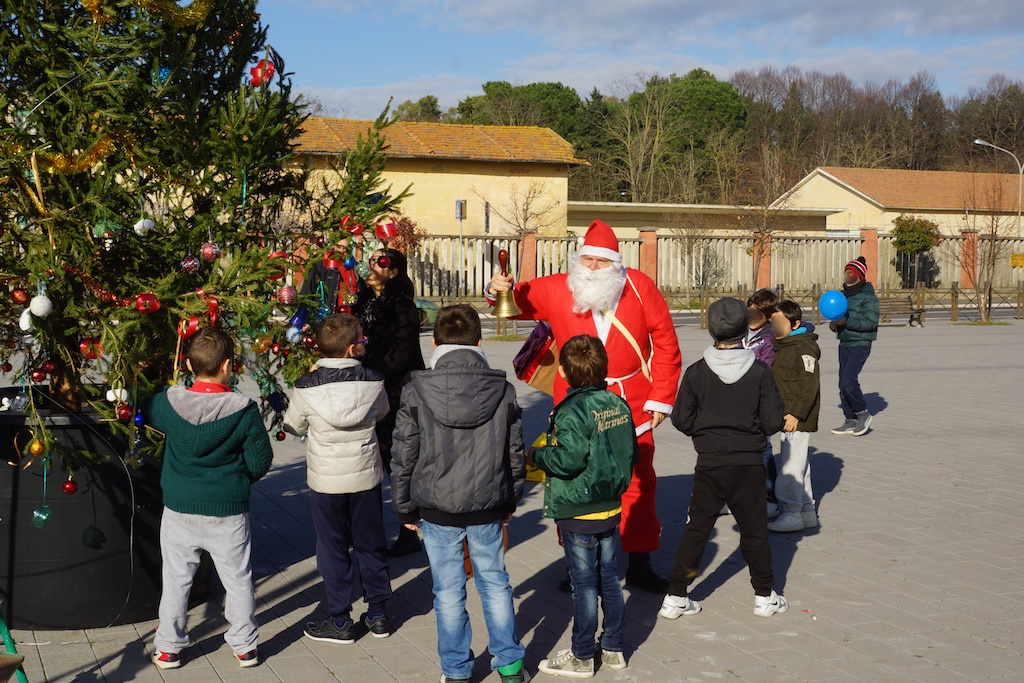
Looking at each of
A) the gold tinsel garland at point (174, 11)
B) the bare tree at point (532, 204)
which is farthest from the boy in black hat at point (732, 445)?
the bare tree at point (532, 204)

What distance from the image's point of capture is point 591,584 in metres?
4.59

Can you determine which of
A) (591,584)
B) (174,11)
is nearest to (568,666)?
(591,584)

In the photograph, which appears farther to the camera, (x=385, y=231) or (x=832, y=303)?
(x=832, y=303)

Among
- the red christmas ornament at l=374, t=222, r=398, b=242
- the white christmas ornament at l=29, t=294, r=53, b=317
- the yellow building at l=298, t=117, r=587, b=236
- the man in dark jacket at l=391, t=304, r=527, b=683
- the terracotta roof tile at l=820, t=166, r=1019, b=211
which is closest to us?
the white christmas ornament at l=29, t=294, r=53, b=317

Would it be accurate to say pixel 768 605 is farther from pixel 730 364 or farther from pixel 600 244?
pixel 600 244

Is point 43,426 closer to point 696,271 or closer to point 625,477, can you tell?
point 625,477

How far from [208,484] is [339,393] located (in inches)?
27.8

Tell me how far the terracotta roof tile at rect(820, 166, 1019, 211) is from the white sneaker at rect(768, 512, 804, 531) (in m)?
46.7

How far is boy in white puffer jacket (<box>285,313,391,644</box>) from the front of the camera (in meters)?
4.82

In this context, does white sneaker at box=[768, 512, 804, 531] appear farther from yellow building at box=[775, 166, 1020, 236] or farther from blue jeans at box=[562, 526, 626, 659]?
yellow building at box=[775, 166, 1020, 236]

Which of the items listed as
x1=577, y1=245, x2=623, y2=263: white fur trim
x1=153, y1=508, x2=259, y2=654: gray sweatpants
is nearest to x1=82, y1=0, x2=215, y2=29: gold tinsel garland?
x1=153, y1=508, x2=259, y2=654: gray sweatpants

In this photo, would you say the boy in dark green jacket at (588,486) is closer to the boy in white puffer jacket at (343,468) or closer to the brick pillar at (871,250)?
the boy in white puffer jacket at (343,468)

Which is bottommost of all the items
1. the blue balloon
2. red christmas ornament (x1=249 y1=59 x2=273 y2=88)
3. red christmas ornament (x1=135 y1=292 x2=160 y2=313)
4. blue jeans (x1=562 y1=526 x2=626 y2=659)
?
blue jeans (x1=562 y1=526 x2=626 y2=659)

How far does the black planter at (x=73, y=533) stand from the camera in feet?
16.0
